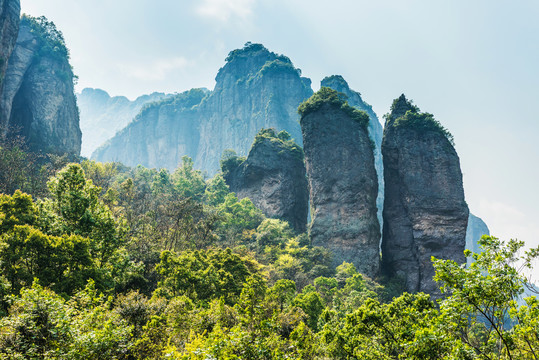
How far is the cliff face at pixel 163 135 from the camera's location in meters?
118

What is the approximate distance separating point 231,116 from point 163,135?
29.7 m

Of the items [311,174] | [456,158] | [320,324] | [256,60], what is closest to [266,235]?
[311,174]

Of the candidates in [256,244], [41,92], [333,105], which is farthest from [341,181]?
[41,92]

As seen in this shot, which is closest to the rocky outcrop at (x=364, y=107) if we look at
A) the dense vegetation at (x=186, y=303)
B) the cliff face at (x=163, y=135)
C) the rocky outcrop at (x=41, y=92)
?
the cliff face at (x=163, y=135)

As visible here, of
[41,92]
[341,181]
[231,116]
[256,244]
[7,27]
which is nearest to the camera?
[256,244]

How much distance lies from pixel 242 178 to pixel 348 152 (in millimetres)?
21316

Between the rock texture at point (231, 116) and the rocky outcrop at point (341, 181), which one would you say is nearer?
the rocky outcrop at point (341, 181)

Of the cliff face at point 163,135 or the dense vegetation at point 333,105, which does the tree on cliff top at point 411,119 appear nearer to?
the dense vegetation at point 333,105

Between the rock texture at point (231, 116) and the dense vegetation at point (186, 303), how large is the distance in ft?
237

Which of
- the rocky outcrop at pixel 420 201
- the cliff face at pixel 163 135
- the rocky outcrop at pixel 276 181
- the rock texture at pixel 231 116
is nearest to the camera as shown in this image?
the rocky outcrop at pixel 420 201

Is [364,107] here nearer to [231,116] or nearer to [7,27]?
[231,116]

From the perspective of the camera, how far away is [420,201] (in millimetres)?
43250

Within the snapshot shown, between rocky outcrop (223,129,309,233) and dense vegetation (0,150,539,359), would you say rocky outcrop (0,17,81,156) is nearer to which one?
dense vegetation (0,150,539,359)

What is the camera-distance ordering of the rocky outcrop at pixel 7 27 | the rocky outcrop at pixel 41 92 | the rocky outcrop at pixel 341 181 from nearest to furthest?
the rocky outcrop at pixel 7 27, the rocky outcrop at pixel 341 181, the rocky outcrop at pixel 41 92
